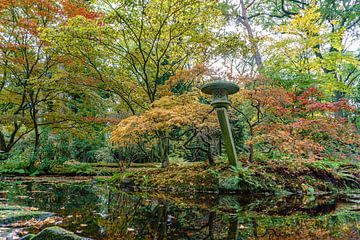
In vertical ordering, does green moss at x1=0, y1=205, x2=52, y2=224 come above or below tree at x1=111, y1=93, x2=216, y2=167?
below

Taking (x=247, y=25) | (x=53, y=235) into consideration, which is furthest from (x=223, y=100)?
(x=247, y=25)

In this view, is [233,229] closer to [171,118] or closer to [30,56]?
[171,118]

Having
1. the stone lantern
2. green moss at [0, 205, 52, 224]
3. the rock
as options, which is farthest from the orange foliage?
the rock

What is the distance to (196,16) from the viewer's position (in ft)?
25.7

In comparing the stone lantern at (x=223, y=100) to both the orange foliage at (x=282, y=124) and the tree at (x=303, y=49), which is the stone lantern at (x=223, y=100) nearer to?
the orange foliage at (x=282, y=124)

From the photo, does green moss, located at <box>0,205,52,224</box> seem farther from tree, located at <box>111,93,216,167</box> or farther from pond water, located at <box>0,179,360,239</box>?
tree, located at <box>111,93,216,167</box>

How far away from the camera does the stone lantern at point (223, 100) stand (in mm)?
6152

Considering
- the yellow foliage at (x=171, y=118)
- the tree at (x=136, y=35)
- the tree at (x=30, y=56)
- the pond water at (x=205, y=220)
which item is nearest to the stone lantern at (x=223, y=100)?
the yellow foliage at (x=171, y=118)

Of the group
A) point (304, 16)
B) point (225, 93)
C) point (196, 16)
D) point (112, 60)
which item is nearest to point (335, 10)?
point (304, 16)

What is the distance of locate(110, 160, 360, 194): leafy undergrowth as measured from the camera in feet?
20.0

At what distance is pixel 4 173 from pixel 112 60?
6167mm

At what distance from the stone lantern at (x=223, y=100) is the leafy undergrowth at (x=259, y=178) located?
543mm

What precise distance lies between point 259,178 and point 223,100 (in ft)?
6.57

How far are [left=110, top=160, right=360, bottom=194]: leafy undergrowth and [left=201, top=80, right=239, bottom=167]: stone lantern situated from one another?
0.54 meters
